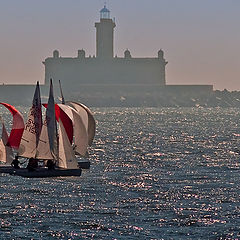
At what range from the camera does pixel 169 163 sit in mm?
50750

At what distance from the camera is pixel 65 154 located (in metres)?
38.5

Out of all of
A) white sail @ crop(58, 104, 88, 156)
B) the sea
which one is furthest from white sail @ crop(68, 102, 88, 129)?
the sea

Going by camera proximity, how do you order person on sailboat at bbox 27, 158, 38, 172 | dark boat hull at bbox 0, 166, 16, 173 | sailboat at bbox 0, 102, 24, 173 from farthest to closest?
sailboat at bbox 0, 102, 24, 173, dark boat hull at bbox 0, 166, 16, 173, person on sailboat at bbox 27, 158, 38, 172

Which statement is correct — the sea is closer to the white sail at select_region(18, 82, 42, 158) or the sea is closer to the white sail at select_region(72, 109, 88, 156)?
the white sail at select_region(18, 82, 42, 158)

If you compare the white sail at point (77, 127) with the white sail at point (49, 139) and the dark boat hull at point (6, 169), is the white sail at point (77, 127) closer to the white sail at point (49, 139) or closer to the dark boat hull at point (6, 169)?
the white sail at point (49, 139)

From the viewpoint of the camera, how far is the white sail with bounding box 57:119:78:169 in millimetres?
38375

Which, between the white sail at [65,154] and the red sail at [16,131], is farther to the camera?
the red sail at [16,131]

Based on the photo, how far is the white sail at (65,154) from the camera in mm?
38375

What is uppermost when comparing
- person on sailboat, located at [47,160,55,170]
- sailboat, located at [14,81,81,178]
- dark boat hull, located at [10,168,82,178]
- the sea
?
sailboat, located at [14,81,81,178]

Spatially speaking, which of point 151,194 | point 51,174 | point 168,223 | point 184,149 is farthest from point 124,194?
point 184,149

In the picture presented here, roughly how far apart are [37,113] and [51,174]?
13.4 feet

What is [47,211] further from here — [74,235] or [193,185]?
[193,185]

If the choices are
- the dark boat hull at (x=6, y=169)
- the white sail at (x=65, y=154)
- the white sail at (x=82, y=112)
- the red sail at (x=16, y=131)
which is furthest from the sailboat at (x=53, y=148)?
the white sail at (x=82, y=112)

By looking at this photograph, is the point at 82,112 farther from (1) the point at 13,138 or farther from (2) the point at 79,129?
(1) the point at 13,138
